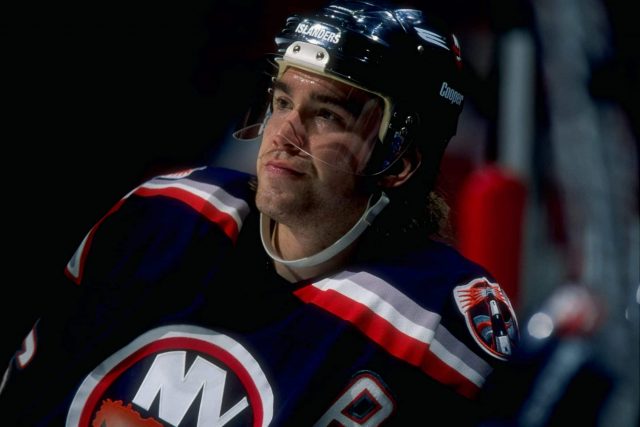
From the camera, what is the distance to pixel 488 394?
126cm

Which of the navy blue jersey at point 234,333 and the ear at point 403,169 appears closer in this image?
the navy blue jersey at point 234,333


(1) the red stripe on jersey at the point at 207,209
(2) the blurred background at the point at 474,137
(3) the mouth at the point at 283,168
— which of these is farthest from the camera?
(2) the blurred background at the point at 474,137

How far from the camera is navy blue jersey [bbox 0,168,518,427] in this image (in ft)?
3.99

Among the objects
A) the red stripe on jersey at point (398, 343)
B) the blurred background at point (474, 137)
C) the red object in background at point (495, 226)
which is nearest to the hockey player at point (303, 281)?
the red stripe on jersey at point (398, 343)

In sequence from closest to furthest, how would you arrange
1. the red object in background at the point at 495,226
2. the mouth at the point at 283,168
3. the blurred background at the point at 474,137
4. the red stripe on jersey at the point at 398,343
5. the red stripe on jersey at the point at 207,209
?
the red stripe on jersey at the point at 398,343 → the mouth at the point at 283,168 → the red stripe on jersey at the point at 207,209 → the blurred background at the point at 474,137 → the red object in background at the point at 495,226

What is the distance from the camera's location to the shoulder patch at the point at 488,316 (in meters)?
1.27

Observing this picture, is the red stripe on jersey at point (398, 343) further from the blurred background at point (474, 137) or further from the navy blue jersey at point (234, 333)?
the blurred background at point (474, 137)

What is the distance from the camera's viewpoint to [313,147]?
1.35 metres

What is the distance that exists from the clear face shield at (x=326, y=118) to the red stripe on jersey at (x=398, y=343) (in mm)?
271

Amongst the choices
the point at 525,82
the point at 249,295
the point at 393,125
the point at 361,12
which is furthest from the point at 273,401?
the point at 525,82

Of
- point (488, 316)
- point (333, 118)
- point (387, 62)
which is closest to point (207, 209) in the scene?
point (333, 118)

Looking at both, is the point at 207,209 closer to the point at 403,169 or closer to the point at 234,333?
the point at 234,333

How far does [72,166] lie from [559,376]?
2.12m

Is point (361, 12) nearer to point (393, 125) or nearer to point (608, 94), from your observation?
point (393, 125)
